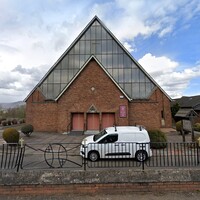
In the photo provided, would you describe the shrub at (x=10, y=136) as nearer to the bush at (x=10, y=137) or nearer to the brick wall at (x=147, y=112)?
the bush at (x=10, y=137)

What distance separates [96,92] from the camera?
2302 centimetres

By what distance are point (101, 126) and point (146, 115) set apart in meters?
5.57

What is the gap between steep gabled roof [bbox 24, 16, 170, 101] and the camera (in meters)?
25.1

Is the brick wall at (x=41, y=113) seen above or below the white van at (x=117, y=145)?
above

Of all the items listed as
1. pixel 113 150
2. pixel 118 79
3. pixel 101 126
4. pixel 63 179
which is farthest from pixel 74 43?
pixel 63 179

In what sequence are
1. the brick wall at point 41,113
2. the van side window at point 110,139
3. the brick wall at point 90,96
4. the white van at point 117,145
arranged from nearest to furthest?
the white van at point 117,145, the van side window at point 110,139, the brick wall at point 90,96, the brick wall at point 41,113

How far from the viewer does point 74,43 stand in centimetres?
2647

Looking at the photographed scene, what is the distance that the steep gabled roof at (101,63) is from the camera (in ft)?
82.4

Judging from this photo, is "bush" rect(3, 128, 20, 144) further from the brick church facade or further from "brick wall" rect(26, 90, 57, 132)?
"brick wall" rect(26, 90, 57, 132)

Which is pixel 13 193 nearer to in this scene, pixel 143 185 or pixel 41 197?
pixel 41 197

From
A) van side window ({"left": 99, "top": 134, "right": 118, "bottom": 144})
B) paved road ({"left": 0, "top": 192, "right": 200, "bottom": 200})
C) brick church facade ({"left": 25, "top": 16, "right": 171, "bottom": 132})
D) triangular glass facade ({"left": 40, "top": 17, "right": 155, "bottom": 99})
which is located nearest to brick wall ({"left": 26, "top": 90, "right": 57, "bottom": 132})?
brick church facade ({"left": 25, "top": 16, "right": 171, "bottom": 132})

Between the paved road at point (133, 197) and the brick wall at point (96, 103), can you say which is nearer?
the paved road at point (133, 197)

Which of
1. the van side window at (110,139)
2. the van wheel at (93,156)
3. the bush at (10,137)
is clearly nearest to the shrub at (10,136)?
the bush at (10,137)

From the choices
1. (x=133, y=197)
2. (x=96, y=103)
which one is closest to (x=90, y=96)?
(x=96, y=103)
